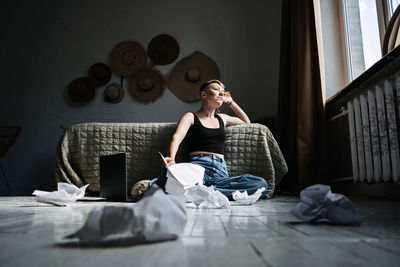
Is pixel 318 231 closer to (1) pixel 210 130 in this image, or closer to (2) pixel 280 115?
(1) pixel 210 130

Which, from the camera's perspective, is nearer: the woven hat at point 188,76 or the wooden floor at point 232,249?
the wooden floor at point 232,249

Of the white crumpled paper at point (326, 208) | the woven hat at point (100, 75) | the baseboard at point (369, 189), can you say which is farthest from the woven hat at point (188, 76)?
the white crumpled paper at point (326, 208)

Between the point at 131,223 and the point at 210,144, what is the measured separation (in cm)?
156

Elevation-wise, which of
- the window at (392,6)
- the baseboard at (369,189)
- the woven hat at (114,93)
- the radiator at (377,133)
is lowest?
the baseboard at (369,189)

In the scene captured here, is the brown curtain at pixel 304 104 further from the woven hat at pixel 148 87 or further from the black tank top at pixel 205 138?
the woven hat at pixel 148 87

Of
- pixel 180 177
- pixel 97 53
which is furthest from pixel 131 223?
pixel 97 53

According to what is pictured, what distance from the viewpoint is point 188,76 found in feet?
11.6

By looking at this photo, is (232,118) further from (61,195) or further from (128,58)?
(128,58)

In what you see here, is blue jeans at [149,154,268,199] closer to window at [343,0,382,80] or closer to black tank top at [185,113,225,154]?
black tank top at [185,113,225,154]

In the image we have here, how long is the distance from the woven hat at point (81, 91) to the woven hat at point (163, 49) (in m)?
0.75

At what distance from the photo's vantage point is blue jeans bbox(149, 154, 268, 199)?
1.88 metres

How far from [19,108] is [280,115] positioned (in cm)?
286

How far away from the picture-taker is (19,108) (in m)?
3.79

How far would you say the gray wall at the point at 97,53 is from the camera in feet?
11.9
